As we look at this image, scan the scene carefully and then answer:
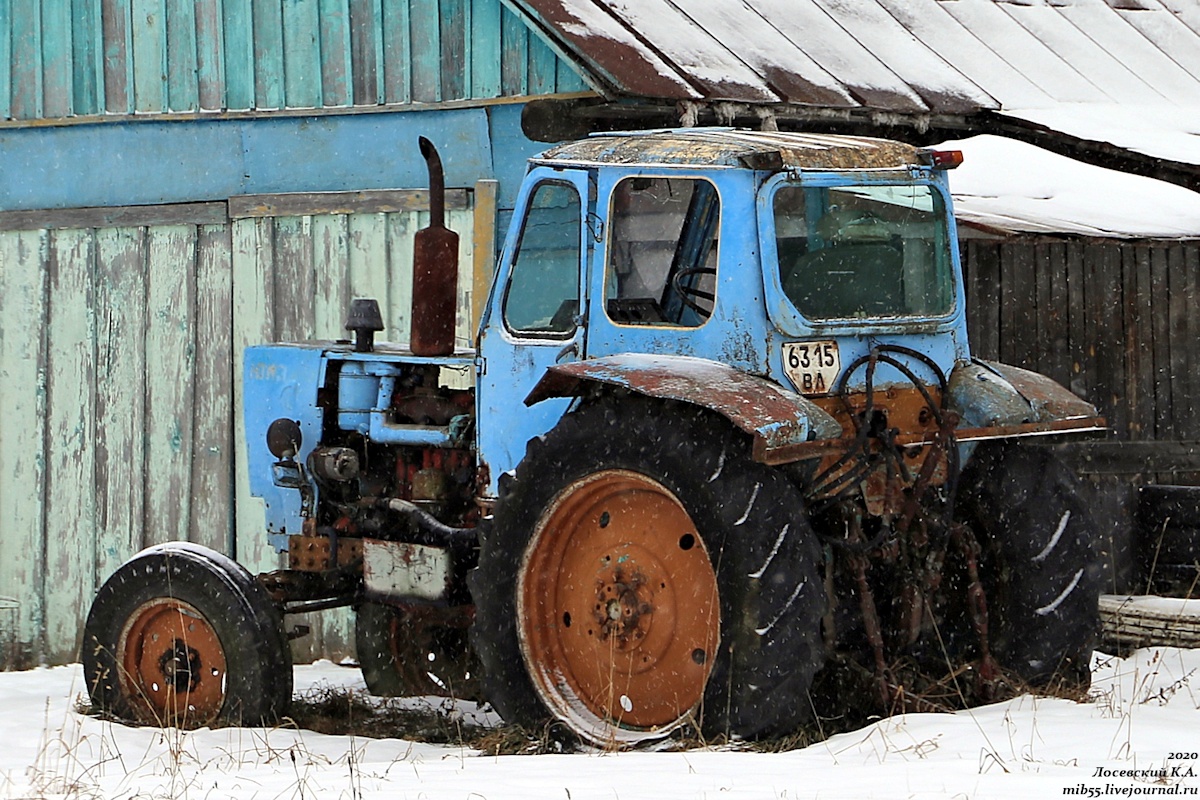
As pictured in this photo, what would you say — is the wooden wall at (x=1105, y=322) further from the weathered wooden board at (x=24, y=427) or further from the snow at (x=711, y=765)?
the weathered wooden board at (x=24, y=427)

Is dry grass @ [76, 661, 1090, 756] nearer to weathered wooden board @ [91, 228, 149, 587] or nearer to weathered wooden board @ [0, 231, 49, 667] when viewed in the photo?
weathered wooden board @ [91, 228, 149, 587]

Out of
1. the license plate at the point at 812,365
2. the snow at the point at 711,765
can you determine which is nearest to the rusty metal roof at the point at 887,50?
the license plate at the point at 812,365

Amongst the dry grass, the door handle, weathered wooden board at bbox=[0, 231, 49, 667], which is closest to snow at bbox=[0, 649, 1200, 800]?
the dry grass

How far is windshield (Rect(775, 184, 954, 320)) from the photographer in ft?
21.4

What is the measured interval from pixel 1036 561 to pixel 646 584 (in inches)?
60.9

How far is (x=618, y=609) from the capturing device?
6352 millimetres

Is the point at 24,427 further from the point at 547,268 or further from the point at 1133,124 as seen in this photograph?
the point at 1133,124

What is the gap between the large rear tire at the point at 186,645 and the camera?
7.39 m

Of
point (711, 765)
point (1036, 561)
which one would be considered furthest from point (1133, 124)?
point (711, 765)

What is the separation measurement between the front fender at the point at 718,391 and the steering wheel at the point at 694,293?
396 mm

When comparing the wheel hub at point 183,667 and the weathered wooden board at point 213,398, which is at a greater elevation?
the weathered wooden board at point 213,398

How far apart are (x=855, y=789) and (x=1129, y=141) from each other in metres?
7.17

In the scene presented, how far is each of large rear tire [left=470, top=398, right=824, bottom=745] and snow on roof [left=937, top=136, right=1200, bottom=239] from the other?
12.3ft

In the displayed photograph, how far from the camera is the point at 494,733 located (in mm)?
6809
